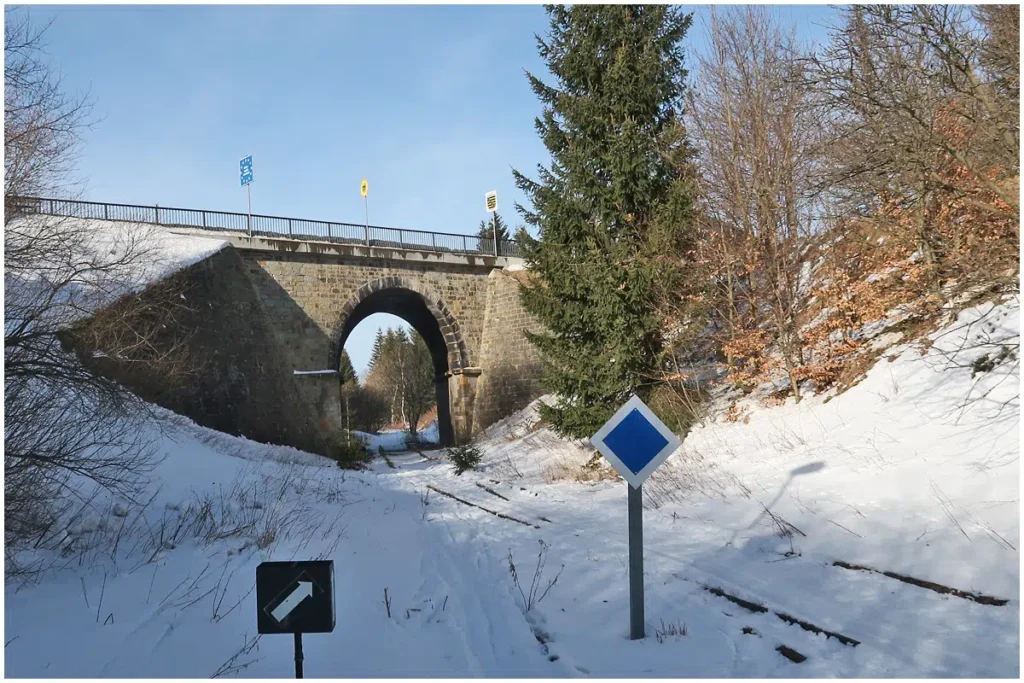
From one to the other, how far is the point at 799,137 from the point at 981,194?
4.28 meters

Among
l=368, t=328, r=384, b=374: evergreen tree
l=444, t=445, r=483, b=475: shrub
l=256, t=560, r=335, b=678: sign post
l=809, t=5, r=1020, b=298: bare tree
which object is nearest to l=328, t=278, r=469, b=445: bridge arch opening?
l=444, t=445, r=483, b=475: shrub

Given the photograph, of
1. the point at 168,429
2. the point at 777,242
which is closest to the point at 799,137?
the point at 777,242

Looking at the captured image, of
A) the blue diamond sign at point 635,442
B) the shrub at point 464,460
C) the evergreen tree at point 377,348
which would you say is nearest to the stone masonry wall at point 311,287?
the shrub at point 464,460

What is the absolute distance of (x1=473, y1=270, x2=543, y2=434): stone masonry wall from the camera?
90.5 ft

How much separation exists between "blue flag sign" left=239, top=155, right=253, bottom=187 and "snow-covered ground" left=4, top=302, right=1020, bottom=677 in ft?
60.2

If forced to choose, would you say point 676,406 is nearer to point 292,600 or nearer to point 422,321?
point 292,600

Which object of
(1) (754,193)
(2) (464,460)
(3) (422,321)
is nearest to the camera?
(1) (754,193)

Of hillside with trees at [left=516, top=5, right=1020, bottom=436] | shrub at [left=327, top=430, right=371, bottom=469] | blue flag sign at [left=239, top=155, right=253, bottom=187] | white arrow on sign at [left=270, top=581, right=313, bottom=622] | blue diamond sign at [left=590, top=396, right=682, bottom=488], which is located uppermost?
blue flag sign at [left=239, top=155, right=253, bottom=187]

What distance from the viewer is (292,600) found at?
358cm

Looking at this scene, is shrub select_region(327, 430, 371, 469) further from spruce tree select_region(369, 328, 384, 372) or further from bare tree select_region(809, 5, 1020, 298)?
spruce tree select_region(369, 328, 384, 372)

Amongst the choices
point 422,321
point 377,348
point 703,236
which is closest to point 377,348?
point 377,348

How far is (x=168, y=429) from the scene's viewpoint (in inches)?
628

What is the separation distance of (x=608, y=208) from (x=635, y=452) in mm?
10461

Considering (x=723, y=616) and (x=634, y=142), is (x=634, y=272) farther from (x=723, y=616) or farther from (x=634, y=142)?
(x=723, y=616)
